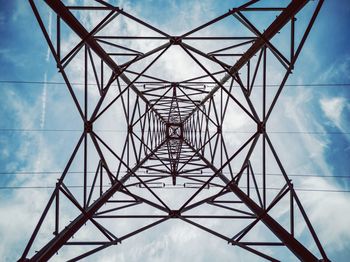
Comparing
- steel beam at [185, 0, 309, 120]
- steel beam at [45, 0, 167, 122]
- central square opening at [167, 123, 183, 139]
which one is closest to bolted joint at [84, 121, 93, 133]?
steel beam at [45, 0, 167, 122]

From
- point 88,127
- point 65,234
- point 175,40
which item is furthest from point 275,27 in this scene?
point 65,234

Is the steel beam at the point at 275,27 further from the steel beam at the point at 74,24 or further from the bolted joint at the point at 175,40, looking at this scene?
the steel beam at the point at 74,24

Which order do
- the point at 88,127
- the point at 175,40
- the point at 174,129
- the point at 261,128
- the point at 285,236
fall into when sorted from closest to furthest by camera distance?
the point at 285,236 < the point at 88,127 < the point at 261,128 < the point at 175,40 < the point at 174,129

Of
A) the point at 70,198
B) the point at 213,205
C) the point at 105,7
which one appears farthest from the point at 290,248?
the point at 105,7

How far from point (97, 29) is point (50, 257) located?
5.89m

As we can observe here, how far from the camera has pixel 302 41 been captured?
5.57 metres

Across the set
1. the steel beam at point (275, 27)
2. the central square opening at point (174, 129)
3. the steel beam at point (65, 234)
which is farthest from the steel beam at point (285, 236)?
the central square opening at point (174, 129)

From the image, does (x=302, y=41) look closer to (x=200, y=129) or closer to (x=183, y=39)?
(x=183, y=39)

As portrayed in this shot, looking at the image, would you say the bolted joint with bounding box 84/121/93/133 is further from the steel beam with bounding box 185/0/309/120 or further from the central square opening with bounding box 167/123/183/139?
the central square opening with bounding box 167/123/183/139

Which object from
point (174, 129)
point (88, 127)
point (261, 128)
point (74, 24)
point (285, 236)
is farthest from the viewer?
point (174, 129)

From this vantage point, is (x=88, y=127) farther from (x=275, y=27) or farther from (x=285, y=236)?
(x=285, y=236)

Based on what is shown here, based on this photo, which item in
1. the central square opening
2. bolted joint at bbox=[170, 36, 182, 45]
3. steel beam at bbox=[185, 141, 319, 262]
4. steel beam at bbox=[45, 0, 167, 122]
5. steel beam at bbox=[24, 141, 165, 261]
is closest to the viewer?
steel beam at bbox=[24, 141, 165, 261]

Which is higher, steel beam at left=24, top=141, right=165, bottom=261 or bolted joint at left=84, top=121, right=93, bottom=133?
bolted joint at left=84, top=121, right=93, bottom=133

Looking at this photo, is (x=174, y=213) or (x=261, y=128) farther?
(x=261, y=128)
